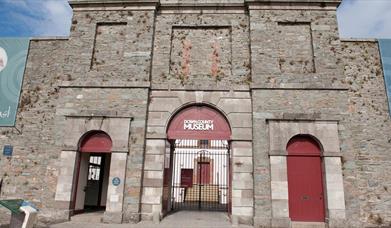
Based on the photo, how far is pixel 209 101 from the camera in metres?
9.83

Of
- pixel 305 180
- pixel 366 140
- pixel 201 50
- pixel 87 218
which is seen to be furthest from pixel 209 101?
pixel 87 218

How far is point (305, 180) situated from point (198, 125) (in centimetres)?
376

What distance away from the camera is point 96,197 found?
40.8 feet

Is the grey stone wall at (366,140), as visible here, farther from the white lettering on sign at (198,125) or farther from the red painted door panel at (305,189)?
the white lettering on sign at (198,125)

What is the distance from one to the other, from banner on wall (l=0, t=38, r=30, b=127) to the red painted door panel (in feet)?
32.3

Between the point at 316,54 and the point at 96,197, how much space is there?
33.7 ft

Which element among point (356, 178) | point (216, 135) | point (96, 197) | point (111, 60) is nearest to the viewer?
point (356, 178)

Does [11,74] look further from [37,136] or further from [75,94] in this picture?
[75,94]

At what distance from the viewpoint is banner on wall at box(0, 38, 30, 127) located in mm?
10715

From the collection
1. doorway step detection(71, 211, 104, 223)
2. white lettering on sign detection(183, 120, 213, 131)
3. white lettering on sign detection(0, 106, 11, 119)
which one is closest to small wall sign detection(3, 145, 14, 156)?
white lettering on sign detection(0, 106, 11, 119)

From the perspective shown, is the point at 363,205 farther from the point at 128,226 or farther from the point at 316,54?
the point at 128,226

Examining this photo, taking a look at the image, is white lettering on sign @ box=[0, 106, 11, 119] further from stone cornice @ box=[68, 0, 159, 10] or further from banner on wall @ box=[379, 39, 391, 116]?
banner on wall @ box=[379, 39, 391, 116]

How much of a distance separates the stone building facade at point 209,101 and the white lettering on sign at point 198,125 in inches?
23.1

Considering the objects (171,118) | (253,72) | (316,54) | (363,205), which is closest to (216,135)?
(171,118)
